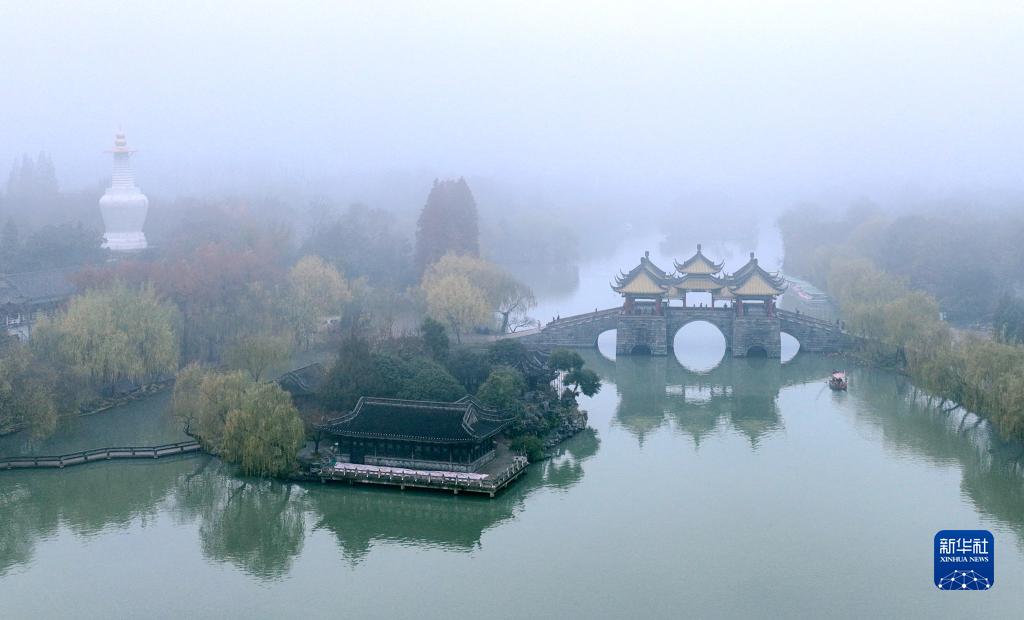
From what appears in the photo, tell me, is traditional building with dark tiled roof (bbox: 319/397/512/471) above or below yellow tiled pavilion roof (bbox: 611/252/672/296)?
below

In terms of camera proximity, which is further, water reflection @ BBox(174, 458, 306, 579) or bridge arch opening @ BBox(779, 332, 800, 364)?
bridge arch opening @ BBox(779, 332, 800, 364)

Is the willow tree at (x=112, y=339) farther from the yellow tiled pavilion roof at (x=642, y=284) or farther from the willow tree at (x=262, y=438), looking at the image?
the yellow tiled pavilion roof at (x=642, y=284)

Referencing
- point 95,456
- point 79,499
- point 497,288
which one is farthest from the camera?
point 497,288

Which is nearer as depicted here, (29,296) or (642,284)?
(29,296)

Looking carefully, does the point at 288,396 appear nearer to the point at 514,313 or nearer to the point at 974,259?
the point at 514,313

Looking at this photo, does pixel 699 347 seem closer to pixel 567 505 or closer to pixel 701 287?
pixel 701 287

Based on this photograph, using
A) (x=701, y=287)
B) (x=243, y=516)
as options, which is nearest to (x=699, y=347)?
(x=701, y=287)

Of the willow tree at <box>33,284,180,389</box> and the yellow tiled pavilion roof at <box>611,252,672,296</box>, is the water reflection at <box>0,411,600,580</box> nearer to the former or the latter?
the willow tree at <box>33,284,180,389</box>

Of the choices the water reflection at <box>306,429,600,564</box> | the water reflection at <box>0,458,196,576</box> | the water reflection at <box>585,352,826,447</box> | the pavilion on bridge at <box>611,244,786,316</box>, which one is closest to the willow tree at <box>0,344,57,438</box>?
the water reflection at <box>0,458,196,576</box>

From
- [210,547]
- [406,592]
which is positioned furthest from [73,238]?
[406,592]
